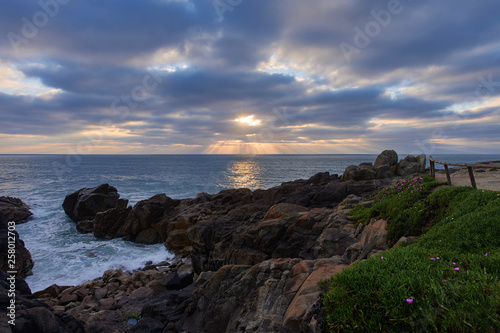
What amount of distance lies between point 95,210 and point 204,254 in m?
25.2

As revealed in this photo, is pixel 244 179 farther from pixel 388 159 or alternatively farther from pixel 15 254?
pixel 15 254

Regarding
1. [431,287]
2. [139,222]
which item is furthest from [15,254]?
[431,287]

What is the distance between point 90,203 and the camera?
34.8 metres

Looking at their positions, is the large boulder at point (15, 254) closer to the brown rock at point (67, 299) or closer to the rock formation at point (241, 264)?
the rock formation at point (241, 264)

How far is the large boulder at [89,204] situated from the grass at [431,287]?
3444 centimetres

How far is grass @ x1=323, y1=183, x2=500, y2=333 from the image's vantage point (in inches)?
161

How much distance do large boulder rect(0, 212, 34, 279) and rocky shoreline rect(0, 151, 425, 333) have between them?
4.10 m

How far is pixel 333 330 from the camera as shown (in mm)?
4715

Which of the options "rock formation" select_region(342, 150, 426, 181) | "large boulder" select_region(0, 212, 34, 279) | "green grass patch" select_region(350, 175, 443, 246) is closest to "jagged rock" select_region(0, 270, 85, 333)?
"large boulder" select_region(0, 212, 34, 279)

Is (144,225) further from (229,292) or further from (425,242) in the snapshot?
(425,242)

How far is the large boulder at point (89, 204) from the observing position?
33.8 m

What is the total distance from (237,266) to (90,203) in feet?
107

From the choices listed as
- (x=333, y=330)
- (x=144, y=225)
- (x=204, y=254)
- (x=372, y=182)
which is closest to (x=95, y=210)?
(x=144, y=225)

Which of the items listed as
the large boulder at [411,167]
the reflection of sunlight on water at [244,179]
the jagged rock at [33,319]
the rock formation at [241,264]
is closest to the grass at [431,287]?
the rock formation at [241,264]
